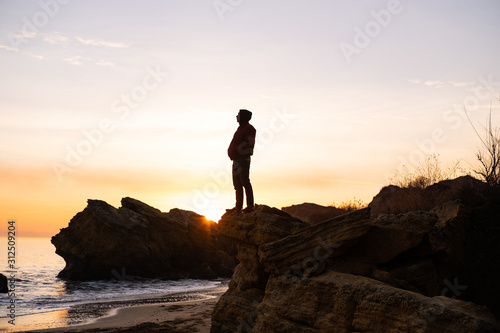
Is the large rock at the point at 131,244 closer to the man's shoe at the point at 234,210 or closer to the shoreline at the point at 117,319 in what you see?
the shoreline at the point at 117,319

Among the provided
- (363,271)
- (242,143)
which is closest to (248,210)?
(242,143)

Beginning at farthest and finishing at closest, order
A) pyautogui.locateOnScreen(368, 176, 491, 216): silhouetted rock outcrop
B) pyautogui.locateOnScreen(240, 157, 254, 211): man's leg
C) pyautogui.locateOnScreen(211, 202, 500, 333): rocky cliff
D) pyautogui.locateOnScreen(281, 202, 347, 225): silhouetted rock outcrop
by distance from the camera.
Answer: pyautogui.locateOnScreen(281, 202, 347, 225): silhouetted rock outcrop, pyautogui.locateOnScreen(240, 157, 254, 211): man's leg, pyautogui.locateOnScreen(368, 176, 491, 216): silhouetted rock outcrop, pyautogui.locateOnScreen(211, 202, 500, 333): rocky cliff

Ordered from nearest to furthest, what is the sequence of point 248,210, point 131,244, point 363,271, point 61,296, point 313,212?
point 363,271 < point 248,210 < point 61,296 < point 313,212 < point 131,244

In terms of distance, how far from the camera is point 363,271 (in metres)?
8.93

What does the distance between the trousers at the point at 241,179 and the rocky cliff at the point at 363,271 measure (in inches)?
28.2

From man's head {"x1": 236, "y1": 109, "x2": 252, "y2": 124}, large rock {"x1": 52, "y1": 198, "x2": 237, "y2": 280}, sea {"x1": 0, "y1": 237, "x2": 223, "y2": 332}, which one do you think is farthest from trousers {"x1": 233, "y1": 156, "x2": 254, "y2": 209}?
large rock {"x1": 52, "y1": 198, "x2": 237, "y2": 280}

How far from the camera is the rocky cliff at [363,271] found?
7.32 m

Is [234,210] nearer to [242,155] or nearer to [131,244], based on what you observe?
[242,155]

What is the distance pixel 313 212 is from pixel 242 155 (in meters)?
19.8

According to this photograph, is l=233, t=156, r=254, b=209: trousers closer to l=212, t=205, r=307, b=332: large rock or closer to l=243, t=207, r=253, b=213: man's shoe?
l=243, t=207, r=253, b=213: man's shoe

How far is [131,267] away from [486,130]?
80.4 ft

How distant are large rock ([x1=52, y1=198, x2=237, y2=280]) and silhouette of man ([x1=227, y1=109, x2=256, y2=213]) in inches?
786

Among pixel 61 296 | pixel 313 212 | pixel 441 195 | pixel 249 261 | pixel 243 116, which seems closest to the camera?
pixel 249 261

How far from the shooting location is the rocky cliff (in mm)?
7320
